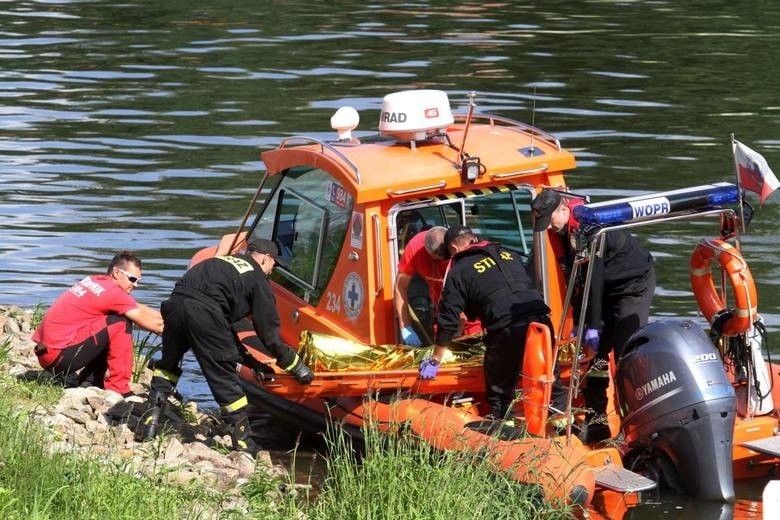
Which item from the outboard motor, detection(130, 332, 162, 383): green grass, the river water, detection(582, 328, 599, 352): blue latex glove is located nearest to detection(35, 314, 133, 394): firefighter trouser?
detection(130, 332, 162, 383): green grass

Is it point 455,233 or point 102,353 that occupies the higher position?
point 455,233

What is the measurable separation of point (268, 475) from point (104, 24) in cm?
2205

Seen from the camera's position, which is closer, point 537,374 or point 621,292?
point 537,374

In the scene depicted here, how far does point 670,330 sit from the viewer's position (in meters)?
9.45

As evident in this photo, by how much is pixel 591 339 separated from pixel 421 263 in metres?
1.27

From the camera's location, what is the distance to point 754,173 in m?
9.91

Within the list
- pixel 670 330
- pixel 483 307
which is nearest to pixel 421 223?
pixel 483 307

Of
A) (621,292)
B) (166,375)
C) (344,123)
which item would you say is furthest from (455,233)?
(166,375)

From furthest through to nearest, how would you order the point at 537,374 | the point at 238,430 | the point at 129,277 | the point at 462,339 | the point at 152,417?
1. the point at 129,277
2. the point at 462,339
3. the point at 238,430
4. the point at 152,417
5. the point at 537,374

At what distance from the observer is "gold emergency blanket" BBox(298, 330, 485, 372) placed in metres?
10.3

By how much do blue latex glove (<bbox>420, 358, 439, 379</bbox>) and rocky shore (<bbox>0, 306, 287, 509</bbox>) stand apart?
112 cm

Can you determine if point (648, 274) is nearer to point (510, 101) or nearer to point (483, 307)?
point (483, 307)

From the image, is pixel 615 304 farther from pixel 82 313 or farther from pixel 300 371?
pixel 82 313

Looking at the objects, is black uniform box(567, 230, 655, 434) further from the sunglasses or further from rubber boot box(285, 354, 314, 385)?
the sunglasses
